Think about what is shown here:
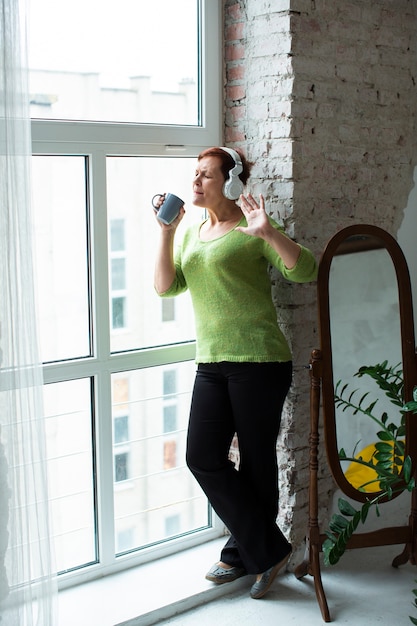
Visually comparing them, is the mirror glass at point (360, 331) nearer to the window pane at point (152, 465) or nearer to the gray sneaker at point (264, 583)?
the gray sneaker at point (264, 583)

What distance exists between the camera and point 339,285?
3104 mm

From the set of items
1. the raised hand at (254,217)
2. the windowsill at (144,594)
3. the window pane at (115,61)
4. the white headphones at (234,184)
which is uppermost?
the window pane at (115,61)

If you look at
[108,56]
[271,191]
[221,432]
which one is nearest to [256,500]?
[221,432]

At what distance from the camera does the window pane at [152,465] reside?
315 cm

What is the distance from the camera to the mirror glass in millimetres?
3090

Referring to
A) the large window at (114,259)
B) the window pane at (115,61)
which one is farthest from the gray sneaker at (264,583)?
the window pane at (115,61)

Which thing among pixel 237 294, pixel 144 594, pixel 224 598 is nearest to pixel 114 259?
pixel 237 294

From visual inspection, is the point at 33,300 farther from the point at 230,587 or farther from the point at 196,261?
the point at 230,587

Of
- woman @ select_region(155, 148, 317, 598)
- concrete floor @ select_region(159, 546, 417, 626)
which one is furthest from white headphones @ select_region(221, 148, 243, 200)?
concrete floor @ select_region(159, 546, 417, 626)

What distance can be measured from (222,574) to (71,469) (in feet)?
2.24

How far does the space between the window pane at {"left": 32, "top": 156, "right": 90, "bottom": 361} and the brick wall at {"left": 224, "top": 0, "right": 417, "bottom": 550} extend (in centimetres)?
72

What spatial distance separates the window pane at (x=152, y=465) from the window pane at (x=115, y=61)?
96 centimetres

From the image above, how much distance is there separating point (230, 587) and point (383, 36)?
7.27 feet

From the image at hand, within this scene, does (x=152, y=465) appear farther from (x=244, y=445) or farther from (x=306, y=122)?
(x=306, y=122)
